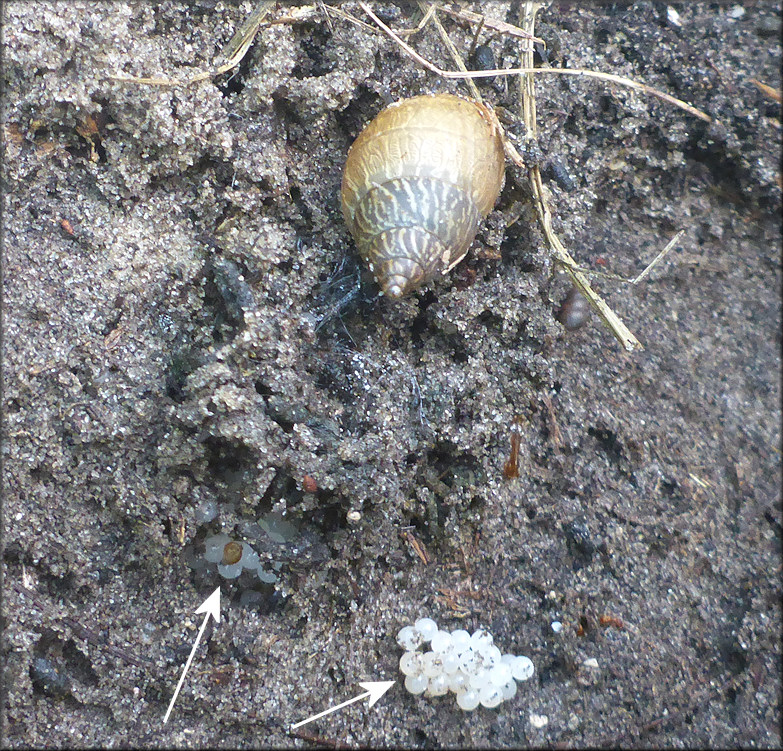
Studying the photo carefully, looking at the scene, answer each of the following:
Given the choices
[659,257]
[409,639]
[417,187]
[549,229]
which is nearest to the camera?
[417,187]

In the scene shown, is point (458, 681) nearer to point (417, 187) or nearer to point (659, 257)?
point (417, 187)

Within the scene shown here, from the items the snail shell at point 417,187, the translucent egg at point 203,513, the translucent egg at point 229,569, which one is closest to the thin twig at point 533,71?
the snail shell at point 417,187

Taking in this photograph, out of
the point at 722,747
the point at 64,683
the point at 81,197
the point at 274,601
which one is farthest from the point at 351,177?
the point at 722,747

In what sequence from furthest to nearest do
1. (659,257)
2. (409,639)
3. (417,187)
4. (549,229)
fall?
(659,257), (549,229), (409,639), (417,187)

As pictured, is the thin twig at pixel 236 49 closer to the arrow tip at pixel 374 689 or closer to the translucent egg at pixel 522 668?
the arrow tip at pixel 374 689

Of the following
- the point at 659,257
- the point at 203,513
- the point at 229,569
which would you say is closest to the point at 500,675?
the point at 229,569

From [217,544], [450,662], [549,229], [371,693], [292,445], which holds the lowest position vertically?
[371,693]

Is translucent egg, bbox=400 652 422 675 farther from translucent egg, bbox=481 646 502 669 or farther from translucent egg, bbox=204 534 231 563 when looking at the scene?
translucent egg, bbox=204 534 231 563

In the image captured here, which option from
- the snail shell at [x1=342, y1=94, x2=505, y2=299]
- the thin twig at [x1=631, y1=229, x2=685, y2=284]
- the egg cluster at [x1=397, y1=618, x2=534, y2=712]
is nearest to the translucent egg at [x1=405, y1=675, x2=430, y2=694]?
the egg cluster at [x1=397, y1=618, x2=534, y2=712]
